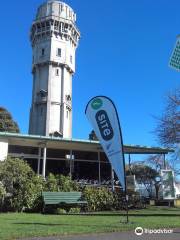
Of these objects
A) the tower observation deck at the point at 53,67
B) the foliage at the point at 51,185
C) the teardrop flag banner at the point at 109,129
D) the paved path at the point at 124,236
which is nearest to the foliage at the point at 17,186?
the foliage at the point at 51,185

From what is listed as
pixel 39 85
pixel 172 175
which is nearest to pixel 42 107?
pixel 39 85

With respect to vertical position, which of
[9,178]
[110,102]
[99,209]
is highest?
[110,102]

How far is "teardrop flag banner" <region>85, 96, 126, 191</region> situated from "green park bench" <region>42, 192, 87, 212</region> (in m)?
9.27

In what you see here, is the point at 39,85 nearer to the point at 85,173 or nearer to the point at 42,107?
the point at 42,107

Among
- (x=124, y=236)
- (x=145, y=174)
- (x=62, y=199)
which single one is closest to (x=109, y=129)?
(x=124, y=236)

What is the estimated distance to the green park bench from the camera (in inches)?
867

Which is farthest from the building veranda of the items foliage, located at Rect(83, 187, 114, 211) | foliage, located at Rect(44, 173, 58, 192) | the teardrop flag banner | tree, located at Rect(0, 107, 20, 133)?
tree, located at Rect(0, 107, 20, 133)

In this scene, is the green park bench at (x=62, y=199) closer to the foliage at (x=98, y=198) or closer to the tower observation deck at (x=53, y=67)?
the foliage at (x=98, y=198)

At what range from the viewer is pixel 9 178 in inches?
875

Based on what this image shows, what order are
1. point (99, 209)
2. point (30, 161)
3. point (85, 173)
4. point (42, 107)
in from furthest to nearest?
point (42, 107) → point (85, 173) → point (30, 161) → point (99, 209)

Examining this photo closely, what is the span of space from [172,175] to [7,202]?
40.8ft

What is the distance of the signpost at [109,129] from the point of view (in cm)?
1315

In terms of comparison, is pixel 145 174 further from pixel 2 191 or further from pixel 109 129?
pixel 109 129

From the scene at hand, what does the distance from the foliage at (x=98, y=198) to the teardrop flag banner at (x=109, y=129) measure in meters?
11.3
